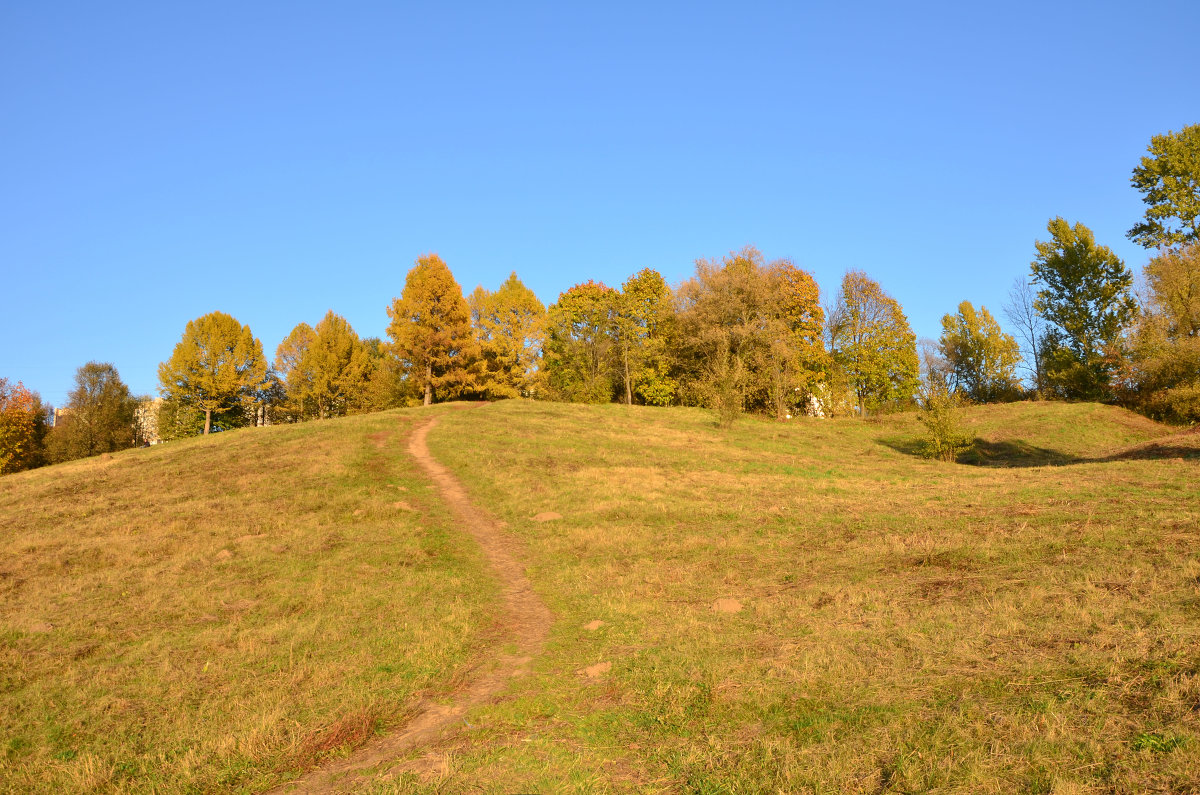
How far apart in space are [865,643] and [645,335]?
56.6m

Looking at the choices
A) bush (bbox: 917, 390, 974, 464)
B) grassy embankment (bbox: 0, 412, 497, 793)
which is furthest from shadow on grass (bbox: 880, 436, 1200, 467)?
grassy embankment (bbox: 0, 412, 497, 793)

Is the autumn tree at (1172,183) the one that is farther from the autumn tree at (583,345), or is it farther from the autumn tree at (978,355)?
the autumn tree at (583,345)

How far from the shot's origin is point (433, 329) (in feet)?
183

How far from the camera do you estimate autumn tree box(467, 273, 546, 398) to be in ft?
212

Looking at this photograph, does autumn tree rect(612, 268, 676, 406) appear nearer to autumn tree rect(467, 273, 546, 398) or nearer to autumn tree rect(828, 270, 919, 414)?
autumn tree rect(467, 273, 546, 398)

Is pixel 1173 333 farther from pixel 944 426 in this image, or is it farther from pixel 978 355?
pixel 978 355

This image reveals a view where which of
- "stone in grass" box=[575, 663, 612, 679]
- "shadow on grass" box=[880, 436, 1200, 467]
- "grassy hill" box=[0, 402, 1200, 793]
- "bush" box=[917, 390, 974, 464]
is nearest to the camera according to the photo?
"grassy hill" box=[0, 402, 1200, 793]

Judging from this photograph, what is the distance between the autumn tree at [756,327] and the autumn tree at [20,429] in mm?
70721

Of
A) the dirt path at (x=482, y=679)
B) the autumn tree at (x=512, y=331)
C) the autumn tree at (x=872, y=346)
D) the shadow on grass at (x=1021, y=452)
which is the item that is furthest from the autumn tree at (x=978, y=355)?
the dirt path at (x=482, y=679)

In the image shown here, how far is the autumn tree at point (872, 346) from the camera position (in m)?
60.3

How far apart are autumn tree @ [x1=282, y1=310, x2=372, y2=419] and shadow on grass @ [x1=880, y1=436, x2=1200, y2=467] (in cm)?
5715

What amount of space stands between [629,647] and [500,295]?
58642mm

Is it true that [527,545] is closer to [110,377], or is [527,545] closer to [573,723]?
[573,723]

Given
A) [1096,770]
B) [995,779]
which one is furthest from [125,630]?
[1096,770]
